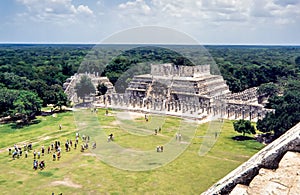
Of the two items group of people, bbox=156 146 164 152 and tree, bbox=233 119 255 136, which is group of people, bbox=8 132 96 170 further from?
tree, bbox=233 119 255 136

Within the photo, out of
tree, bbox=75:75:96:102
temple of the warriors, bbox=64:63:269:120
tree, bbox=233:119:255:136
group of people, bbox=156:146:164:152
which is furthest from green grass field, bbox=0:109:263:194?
tree, bbox=75:75:96:102

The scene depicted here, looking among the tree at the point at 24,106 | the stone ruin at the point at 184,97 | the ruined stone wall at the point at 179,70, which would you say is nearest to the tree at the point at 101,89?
the stone ruin at the point at 184,97

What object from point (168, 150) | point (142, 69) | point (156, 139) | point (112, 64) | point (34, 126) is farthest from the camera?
point (112, 64)

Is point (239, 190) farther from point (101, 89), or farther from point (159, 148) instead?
point (101, 89)

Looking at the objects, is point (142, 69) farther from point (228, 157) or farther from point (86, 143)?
point (228, 157)

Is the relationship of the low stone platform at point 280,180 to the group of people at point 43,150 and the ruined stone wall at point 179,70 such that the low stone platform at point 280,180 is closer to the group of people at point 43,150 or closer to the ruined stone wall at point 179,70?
the group of people at point 43,150

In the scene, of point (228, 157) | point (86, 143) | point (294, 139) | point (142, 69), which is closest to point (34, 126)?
point (86, 143)

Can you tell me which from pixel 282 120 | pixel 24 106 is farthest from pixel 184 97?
pixel 24 106
